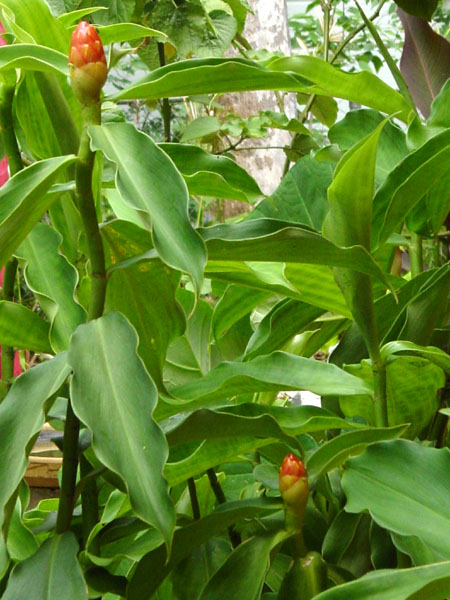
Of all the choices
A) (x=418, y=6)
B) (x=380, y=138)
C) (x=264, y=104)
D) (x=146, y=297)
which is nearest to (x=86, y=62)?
(x=146, y=297)

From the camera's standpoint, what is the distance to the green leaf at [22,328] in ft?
1.72

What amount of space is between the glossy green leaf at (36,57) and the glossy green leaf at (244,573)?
0.92 ft

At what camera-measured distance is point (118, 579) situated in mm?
498

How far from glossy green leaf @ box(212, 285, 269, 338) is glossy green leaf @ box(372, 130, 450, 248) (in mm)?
115

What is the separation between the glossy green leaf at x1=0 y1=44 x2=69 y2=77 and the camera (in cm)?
43

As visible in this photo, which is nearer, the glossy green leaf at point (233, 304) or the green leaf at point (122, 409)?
the green leaf at point (122, 409)

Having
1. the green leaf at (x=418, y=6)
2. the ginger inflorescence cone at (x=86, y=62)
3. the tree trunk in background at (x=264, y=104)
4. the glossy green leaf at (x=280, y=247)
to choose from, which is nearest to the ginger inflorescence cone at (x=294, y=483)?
the glossy green leaf at (x=280, y=247)

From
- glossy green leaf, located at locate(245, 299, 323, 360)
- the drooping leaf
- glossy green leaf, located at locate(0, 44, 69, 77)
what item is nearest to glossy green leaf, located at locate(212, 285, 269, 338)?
glossy green leaf, located at locate(245, 299, 323, 360)

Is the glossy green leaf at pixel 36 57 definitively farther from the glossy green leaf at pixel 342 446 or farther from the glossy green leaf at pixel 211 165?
the glossy green leaf at pixel 342 446

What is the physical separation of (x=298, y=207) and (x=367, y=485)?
313mm

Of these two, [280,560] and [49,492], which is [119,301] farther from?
[49,492]

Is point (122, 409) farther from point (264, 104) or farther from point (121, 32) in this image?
Result: point (264, 104)

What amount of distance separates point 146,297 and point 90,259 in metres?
0.06

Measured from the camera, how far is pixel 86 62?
0.42m
